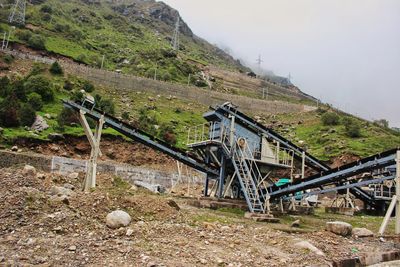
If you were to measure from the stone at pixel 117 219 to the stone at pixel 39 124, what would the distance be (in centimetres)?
2211

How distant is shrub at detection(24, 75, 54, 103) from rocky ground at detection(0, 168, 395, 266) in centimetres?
2665

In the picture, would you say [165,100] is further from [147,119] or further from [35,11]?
[35,11]

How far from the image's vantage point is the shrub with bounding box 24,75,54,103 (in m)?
35.3

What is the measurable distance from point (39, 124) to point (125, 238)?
77.9 ft

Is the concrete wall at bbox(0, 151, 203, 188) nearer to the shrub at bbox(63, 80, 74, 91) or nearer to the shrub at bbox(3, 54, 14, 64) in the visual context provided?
the shrub at bbox(63, 80, 74, 91)

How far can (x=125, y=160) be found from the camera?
103ft

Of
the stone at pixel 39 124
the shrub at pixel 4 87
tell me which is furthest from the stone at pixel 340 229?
the shrub at pixel 4 87

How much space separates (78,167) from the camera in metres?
25.4

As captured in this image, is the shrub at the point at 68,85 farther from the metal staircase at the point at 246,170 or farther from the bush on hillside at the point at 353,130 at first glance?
the bush on hillside at the point at 353,130

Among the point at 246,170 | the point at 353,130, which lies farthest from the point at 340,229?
the point at 353,130

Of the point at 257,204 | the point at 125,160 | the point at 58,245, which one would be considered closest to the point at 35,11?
the point at 125,160

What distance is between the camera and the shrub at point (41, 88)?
35344mm

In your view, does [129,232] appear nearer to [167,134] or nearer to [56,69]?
[167,134]

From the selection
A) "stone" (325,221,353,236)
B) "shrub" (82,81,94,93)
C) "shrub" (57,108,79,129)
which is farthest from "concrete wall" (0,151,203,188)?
"shrub" (82,81,94,93)
